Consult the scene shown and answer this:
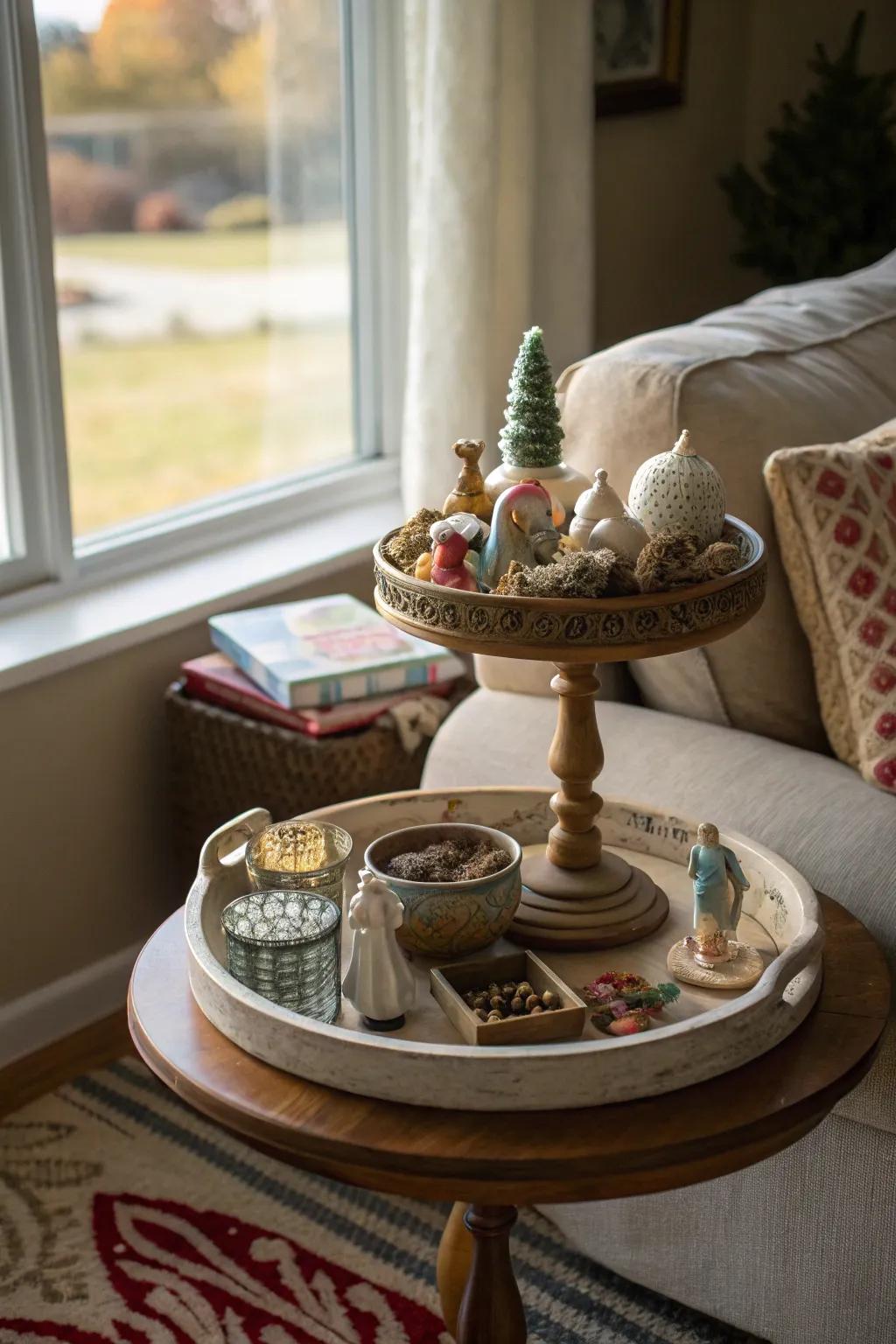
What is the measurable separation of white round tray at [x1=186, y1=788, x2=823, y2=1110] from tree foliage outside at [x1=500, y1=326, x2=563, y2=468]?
36 centimetres

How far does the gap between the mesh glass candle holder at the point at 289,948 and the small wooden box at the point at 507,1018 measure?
82mm

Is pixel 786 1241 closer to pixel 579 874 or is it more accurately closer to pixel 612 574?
pixel 579 874

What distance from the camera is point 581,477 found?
121 centimetres

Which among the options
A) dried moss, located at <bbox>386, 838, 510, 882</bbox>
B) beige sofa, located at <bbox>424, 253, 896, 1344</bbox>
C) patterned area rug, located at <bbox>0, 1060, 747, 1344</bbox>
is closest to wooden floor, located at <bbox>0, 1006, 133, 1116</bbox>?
patterned area rug, located at <bbox>0, 1060, 747, 1344</bbox>

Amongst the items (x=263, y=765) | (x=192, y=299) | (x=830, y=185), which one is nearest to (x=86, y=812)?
(x=263, y=765)

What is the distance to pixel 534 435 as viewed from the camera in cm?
117

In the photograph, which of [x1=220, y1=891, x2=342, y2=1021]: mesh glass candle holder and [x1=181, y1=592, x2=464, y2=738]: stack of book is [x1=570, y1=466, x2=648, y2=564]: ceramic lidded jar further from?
[x1=181, y1=592, x2=464, y2=738]: stack of book

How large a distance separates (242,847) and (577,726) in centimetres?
31

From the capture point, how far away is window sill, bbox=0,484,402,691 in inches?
70.8

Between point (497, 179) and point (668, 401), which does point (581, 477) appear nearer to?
point (668, 401)

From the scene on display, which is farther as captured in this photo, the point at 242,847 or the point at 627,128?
the point at 627,128

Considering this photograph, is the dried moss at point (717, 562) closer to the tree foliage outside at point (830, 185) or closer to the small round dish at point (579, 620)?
Answer: the small round dish at point (579, 620)

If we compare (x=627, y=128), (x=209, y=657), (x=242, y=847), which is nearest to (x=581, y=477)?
(x=242, y=847)

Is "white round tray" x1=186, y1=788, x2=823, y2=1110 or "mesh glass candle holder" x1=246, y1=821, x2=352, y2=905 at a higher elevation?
"mesh glass candle holder" x1=246, y1=821, x2=352, y2=905
